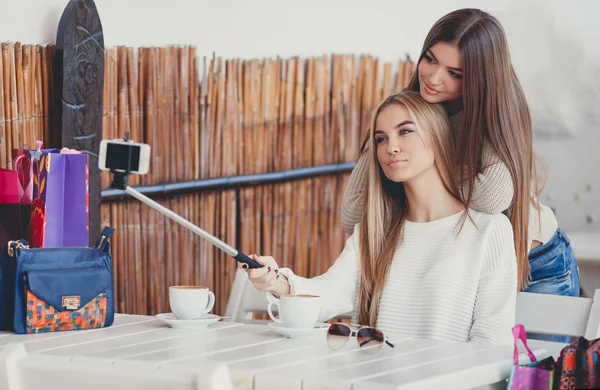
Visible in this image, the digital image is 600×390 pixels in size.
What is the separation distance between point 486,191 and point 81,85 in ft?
4.35

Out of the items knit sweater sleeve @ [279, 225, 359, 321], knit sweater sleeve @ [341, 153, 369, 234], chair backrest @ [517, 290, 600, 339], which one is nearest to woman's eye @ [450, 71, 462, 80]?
knit sweater sleeve @ [341, 153, 369, 234]

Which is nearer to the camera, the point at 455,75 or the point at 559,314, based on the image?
the point at 559,314

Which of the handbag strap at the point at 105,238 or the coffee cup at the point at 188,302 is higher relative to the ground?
the handbag strap at the point at 105,238

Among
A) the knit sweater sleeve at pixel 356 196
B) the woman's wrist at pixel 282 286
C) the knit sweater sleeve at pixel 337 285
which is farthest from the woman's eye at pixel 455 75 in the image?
the woman's wrist at pixel 282 286

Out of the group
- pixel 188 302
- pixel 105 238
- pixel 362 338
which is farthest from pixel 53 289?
pixel 362 338

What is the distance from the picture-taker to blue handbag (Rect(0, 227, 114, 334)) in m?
2.04

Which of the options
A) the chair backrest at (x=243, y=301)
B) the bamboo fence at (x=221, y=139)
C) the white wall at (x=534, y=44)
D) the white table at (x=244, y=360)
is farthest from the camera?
the white wall at (x=534, y=44)

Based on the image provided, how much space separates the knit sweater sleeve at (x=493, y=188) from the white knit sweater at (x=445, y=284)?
0.09ft

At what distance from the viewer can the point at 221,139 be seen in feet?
12.3

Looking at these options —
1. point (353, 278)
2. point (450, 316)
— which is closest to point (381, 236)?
point (353, 278)

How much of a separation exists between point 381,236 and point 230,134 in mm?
1359

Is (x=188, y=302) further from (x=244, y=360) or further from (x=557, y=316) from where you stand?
(x=557, y=316)

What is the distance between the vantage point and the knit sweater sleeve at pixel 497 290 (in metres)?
2.26

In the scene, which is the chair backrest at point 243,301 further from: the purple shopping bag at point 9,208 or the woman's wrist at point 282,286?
the purple shopping bag at point 9,208
